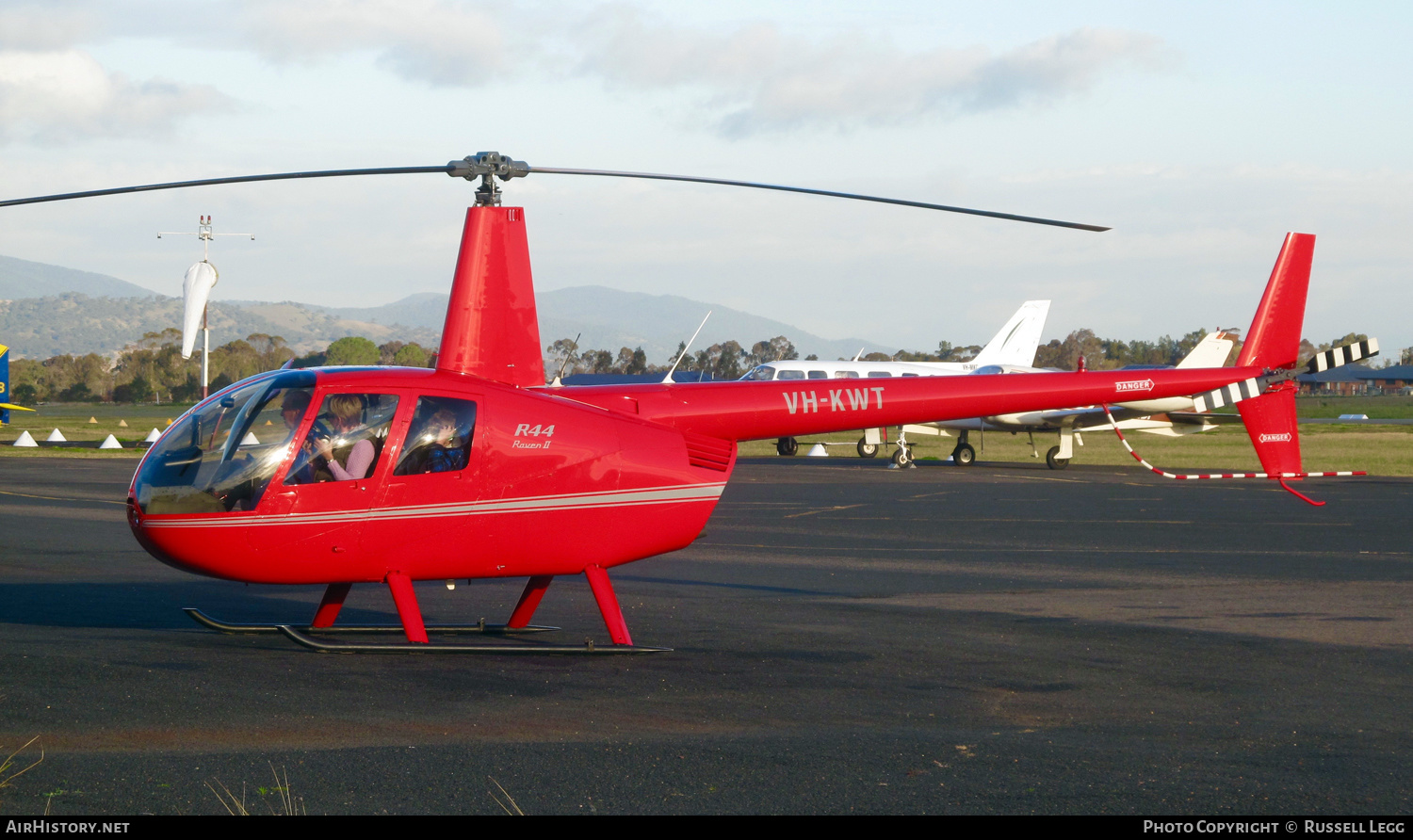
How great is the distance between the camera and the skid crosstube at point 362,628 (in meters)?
9.16

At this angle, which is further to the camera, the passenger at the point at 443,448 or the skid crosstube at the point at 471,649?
the passenger at the point at 443,448

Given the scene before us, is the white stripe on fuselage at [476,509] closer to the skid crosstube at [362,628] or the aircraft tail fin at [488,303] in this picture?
the aircraft tail fin at [488,303]

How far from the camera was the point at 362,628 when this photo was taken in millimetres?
9297

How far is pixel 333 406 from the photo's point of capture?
8.28 m

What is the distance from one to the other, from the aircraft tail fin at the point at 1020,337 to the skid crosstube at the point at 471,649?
34.0 metres

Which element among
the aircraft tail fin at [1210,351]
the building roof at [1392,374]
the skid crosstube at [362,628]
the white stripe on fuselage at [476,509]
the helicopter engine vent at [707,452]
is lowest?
the building roof at [1392,374]

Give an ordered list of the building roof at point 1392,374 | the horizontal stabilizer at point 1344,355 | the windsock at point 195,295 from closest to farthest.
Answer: the horizontal stabilizer at point 1344,355, the windsock at point 195,295, the building roof at point 1392,374

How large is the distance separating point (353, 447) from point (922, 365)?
95.7 feet

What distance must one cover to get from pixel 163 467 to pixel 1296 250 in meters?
10.5

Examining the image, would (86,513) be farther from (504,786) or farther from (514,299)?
(504,786)

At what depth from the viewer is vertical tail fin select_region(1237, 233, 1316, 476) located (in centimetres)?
1138

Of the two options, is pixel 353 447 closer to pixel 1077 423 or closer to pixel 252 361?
pixel 1077 423

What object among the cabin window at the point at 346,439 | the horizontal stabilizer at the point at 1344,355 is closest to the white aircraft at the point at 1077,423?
the horizontal stabilizer at the point at 1344,355

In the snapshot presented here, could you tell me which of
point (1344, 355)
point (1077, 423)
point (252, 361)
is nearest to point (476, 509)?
point (1344, 355)
